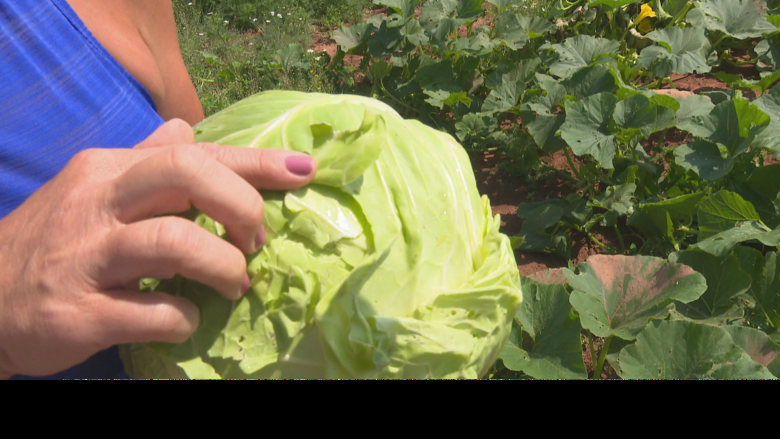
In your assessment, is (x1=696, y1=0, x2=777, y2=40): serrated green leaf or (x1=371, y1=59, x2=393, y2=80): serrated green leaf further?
(x1=371, y1=59, x2=393, y2=80): serrated green leaf

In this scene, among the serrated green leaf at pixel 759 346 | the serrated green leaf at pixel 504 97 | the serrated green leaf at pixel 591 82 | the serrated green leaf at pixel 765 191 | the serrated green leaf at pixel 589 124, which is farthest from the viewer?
the serrated green leaf at pixel 504 97

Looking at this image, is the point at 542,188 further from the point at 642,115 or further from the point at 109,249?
the point at 109,249

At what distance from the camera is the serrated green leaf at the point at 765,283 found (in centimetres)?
Result: 226

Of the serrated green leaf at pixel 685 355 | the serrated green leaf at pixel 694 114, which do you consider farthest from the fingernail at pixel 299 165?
the serrated green leaf at pixel 694 114

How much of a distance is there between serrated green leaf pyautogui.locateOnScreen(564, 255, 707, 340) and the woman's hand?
1.49m

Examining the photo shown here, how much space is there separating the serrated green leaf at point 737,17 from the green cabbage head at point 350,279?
358 centimetres

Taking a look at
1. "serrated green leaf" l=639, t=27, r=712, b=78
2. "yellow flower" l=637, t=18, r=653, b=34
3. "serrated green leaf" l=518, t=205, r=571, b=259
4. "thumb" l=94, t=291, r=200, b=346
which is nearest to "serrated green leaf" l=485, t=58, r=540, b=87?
"serrated green leaf" l=639, t=27, r=712, b=78

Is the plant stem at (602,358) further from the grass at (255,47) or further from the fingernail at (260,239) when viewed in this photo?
the grass at (255,47)

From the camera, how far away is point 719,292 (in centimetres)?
228

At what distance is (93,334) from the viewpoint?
99 cm

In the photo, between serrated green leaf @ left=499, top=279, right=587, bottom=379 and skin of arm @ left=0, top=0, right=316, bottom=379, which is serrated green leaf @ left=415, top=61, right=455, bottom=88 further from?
skin of arm @ left=0, top=0, right=316, bottom=379

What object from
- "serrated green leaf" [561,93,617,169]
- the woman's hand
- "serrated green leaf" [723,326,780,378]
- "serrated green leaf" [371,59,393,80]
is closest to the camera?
the woman's hand

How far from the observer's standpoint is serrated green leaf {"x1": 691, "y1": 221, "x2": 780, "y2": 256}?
2320 millimetres

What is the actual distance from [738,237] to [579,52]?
1.85 meters
